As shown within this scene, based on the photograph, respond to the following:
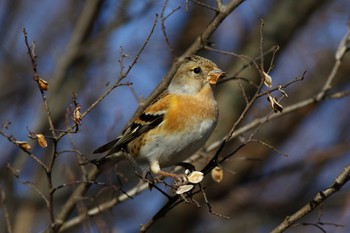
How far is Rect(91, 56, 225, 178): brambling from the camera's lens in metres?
4.57

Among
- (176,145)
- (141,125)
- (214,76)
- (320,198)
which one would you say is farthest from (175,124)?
(320,198)

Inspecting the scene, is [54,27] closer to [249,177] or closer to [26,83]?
[26,83]

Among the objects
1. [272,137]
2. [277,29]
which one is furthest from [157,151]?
[272,137]

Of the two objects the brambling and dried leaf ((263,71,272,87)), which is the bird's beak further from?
dried leaf ((263,71,272,87))

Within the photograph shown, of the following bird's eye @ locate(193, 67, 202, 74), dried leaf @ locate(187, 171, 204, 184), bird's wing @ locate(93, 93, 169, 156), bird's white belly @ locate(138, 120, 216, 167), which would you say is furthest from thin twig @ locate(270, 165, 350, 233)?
bird's eye @ locate(193, 67, 202, 74)

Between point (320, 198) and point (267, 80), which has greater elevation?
point (267, 80)

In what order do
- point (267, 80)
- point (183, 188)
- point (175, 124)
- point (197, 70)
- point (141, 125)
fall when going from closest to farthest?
point (267, 80)
point (183, 188)
point (175, 124)
point (141, 125)
point (197, 70)

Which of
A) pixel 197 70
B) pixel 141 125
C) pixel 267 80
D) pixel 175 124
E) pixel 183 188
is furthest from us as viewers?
pixel 197 70

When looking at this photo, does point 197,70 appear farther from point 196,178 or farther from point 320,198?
point 320,198

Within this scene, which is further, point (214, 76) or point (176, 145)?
point (214, 76)

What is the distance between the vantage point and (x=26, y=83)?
26.0ft

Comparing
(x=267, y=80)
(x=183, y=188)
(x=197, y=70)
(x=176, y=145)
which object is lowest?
(x=183, y=188)

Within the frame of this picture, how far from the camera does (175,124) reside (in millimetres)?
4660

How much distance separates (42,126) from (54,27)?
269cm
